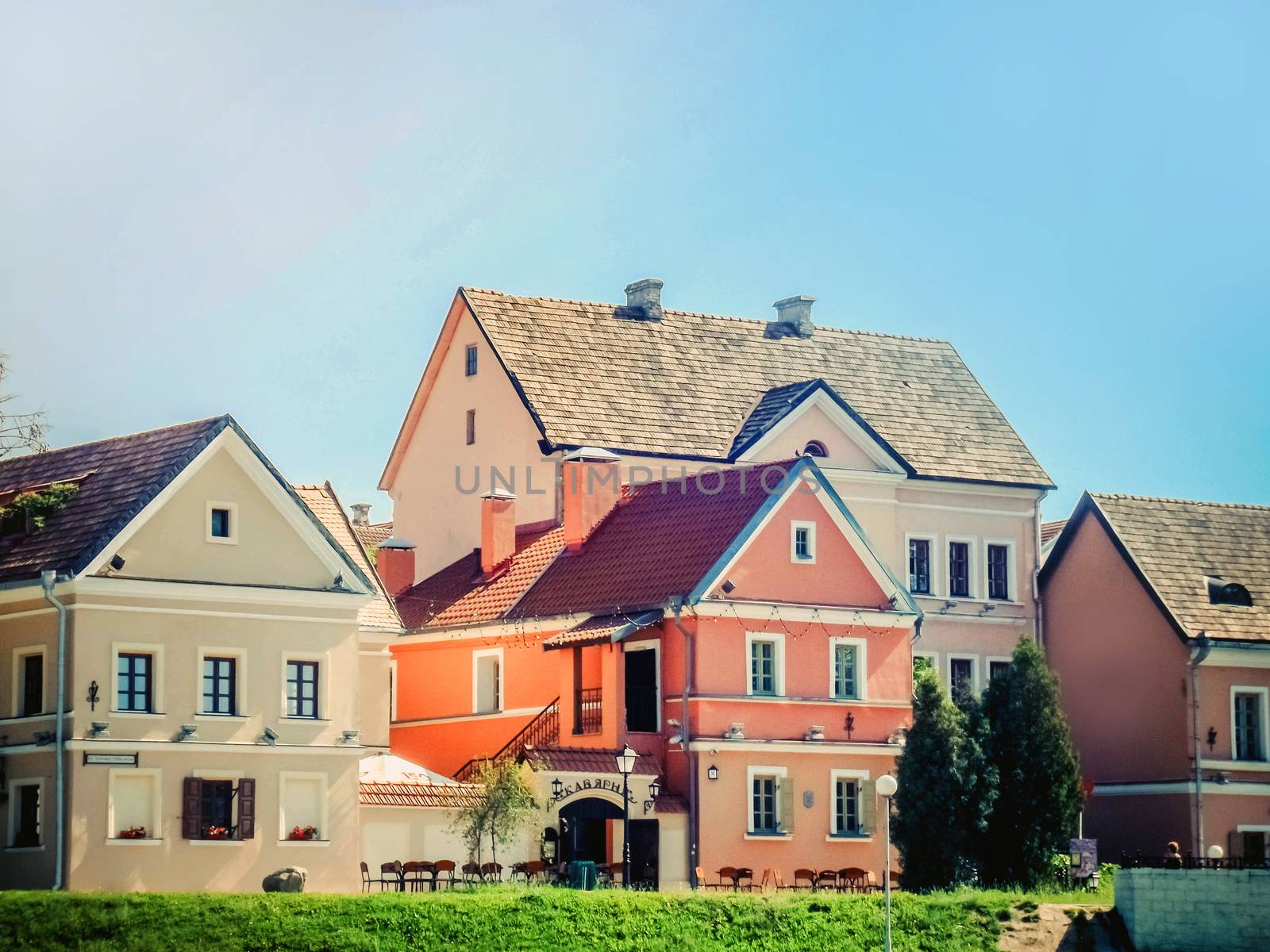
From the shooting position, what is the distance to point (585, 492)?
199 ft

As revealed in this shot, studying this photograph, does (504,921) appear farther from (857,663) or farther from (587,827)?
(857,663)

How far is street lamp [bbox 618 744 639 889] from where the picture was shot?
4881cm

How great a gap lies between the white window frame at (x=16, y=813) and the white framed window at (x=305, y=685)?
5457 mm

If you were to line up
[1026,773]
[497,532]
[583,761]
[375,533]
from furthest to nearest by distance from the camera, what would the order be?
[375,533] → [497,532] → [1026,773] → [583,761]

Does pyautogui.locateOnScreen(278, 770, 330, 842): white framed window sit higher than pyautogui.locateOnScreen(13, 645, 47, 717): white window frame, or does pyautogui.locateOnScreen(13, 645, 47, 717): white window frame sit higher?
pyautogui.locateOnScreen(13, 645, 47, 717): white window frame

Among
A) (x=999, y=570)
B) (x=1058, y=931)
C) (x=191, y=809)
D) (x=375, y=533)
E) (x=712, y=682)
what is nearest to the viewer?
(x=191, y=809)

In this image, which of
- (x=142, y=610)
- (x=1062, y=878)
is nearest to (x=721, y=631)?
(x=1062, y=878)

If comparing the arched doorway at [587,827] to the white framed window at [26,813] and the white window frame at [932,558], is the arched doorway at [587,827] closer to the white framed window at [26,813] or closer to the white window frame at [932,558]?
the white framed window at [26,813]

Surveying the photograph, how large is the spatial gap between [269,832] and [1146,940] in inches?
729

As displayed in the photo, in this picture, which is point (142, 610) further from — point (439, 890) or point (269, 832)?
point (439, 890)

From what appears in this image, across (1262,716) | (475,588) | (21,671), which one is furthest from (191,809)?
(1262,716)

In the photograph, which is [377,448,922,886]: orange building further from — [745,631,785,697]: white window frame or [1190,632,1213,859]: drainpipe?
[1190,632,1213,859]: drainpipe

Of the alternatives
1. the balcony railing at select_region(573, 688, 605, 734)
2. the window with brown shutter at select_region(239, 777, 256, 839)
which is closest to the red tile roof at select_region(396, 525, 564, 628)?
the balcony railing at select_region(573, 688, 605, 734)

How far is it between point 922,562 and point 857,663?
1087 centimetres
